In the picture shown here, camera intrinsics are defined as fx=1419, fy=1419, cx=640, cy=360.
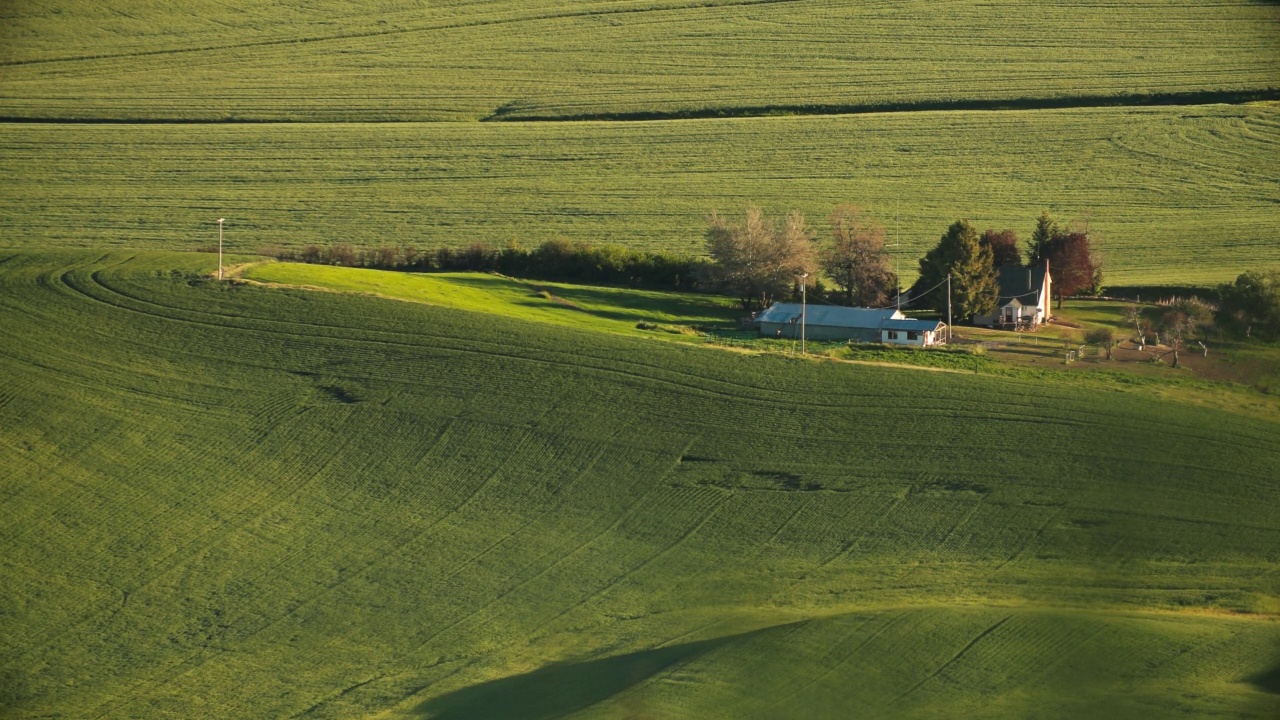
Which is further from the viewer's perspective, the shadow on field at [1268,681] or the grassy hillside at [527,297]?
the grassy hillside at [527,297]

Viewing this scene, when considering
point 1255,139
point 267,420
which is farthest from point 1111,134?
point 267,420

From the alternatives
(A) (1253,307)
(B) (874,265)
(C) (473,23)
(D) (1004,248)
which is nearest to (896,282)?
(B) (874,265)

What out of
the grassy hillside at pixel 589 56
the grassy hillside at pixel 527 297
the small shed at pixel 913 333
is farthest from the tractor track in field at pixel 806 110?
the small shed at pixel 913 333

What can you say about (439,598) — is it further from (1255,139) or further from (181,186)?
(1255,139)

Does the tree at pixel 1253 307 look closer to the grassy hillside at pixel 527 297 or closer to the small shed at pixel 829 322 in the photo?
the small shed at pixel 829 322

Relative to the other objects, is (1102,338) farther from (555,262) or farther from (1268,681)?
(1268,681)

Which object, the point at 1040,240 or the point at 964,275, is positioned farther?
the point at 1040,240
